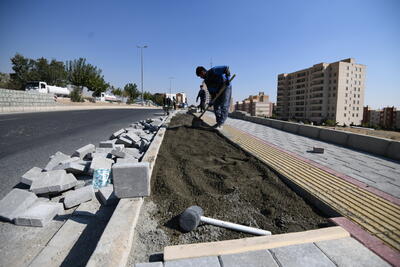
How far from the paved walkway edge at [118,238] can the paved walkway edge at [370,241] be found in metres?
1.68

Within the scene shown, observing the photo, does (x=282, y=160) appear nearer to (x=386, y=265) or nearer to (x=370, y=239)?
(x=370, y=239)

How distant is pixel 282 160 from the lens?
12.2 ft

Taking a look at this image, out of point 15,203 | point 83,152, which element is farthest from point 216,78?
point 15,203

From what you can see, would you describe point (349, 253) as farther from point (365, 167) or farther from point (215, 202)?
point (365, 167)

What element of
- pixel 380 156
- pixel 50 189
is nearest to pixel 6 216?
pixel 50 189

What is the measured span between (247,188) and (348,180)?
1.46 metres

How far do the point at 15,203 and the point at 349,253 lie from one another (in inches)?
118

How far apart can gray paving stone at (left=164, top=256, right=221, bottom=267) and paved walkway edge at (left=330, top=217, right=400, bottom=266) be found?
1109 millimetres

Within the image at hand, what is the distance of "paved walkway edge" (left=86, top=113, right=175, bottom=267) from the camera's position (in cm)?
130

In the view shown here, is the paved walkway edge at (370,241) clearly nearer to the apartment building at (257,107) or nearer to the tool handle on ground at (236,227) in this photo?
the tool handle on ground at (236,227)

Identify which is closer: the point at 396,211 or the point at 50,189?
the point at 396,211

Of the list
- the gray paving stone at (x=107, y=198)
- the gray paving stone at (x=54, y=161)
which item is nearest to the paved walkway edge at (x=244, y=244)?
the gray paving stone at (x=107, y=198)

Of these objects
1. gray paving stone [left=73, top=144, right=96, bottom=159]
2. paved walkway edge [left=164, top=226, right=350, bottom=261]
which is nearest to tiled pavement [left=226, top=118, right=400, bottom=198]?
paved walkway edge [left=164, top=226, right=350, bottom=261]

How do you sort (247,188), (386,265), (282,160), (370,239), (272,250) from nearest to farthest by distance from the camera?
(386,265), (272,250), (370,239), (247,188), (282,160)
